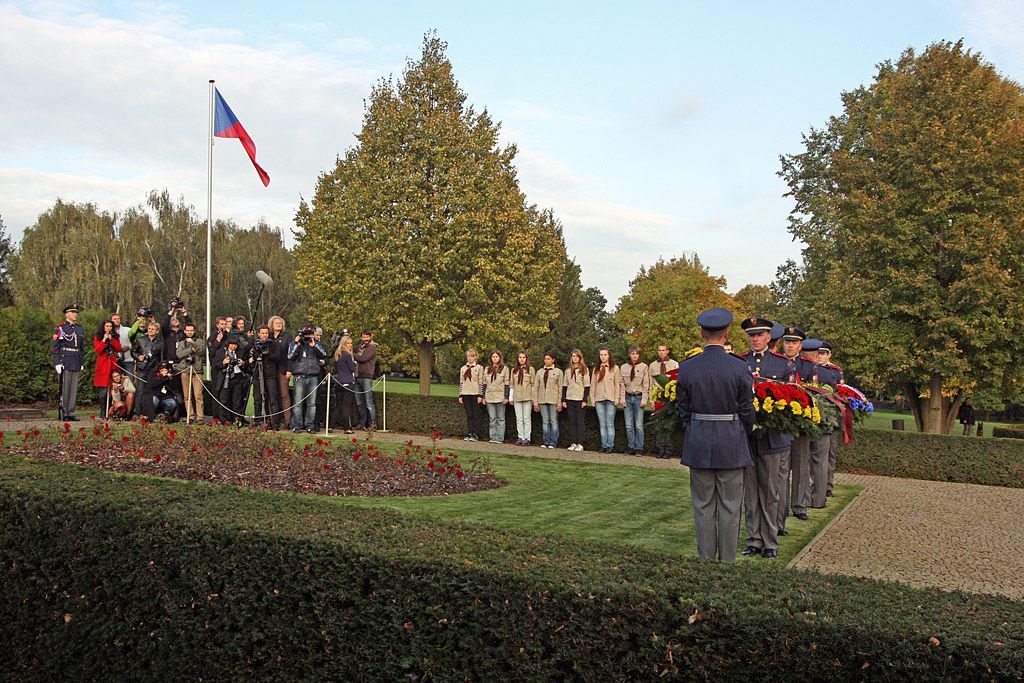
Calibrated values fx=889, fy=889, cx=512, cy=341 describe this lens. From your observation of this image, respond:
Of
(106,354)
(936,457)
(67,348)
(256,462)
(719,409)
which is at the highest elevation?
(67,348)

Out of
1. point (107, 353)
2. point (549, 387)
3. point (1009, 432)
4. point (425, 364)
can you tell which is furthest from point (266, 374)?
point (1009, 432)

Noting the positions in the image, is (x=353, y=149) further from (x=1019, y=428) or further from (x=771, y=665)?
(x=771, y=665)

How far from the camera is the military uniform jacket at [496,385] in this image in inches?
754

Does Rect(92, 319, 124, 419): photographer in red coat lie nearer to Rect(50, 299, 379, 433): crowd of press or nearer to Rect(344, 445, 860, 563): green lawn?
Rect(50, 299, 379, 433): crowd of press

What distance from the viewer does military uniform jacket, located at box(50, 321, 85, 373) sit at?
60.7ft

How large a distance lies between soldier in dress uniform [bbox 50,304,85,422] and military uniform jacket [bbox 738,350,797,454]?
48.5ft

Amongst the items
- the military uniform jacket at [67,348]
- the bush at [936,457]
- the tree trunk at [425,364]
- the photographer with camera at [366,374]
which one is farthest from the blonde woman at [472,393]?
the tree trunk at [425,364]

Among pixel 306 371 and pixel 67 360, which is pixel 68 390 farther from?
pixel 306 371

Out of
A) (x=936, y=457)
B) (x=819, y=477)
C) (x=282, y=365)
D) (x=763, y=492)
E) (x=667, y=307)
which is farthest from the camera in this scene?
(x=667, y=307)

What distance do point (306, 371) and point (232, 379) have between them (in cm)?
171

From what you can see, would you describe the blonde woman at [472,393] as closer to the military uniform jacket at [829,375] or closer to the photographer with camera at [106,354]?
the photographer with camera at [106,354]

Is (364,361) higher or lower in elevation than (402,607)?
higher

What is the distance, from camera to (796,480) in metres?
11.1

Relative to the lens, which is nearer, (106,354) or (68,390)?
(68,390)
